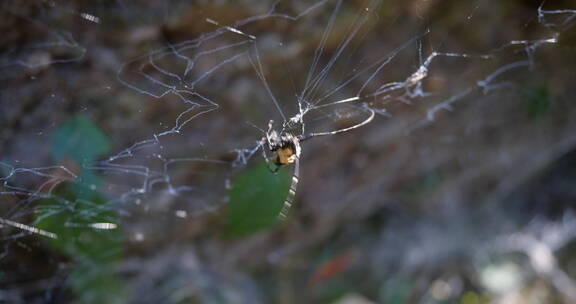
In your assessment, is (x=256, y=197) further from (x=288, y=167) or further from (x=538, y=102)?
(x=538, y=102)

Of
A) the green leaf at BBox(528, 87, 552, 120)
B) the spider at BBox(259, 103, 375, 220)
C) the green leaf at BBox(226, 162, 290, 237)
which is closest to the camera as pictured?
the spider at BBox(259, 103, 375, 220)

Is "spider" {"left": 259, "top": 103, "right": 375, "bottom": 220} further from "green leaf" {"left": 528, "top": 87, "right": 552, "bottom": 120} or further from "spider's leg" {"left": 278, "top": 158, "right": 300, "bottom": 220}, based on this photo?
"green leaf" {"left": 528, "top": 87, "right": 552, "bottom": 120}

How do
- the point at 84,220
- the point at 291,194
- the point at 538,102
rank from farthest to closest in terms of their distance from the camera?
1. the point at 538,102
2. the point at 291,194
3. the point at 84,220

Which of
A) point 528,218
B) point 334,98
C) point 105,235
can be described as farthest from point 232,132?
point 528,218

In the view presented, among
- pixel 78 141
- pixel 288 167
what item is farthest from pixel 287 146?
pixel 78 141

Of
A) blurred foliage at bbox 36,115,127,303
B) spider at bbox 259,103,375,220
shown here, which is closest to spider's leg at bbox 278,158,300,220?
spider at bbox 259,103,375,220

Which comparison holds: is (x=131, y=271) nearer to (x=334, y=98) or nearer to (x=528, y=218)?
(x=334, y=98)
